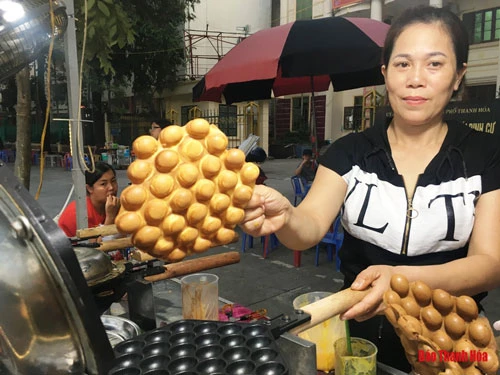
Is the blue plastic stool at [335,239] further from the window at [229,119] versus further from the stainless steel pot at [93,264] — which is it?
the window at [229,119]

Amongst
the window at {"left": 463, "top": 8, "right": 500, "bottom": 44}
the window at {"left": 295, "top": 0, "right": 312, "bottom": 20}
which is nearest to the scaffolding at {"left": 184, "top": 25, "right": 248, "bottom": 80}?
the window at {"left": 295, "top": 0, "right": 312, "bottom": 20}

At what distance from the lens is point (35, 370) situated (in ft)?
1.84

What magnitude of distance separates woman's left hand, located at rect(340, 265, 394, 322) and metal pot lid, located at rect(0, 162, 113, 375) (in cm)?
60

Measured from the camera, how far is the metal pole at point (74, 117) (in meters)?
2.55

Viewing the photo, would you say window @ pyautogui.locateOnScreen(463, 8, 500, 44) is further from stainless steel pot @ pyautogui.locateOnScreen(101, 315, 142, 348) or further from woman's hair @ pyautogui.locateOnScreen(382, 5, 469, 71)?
stainless steel pot @ pyautogui.locateOnScreen(101, 315, 142, 348)

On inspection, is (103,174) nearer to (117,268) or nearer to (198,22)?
(117,268)

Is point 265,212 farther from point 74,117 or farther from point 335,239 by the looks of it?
point 335,239

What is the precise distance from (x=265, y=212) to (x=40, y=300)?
1.73 ft

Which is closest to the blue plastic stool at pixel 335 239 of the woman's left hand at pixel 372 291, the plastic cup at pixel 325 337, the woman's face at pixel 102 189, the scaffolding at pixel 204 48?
the woman's face at pixel 102 189

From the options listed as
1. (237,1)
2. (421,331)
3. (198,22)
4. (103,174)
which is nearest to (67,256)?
(421,331)

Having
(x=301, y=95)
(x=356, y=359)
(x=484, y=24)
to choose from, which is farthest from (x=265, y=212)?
(x=301, y=95)

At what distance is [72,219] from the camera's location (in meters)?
2.95

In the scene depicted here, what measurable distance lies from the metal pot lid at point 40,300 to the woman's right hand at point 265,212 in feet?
1.43

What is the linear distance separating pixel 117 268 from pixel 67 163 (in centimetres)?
1590
